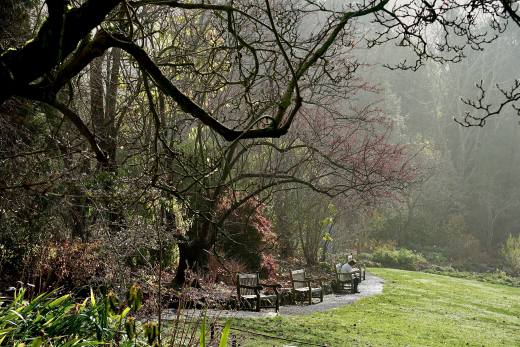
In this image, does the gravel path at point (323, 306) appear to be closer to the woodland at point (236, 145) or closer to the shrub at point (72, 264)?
the woodland at point (236, 145)

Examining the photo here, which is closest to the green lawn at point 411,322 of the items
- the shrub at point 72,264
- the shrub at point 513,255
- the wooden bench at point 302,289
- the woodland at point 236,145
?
the wooden bench at point 302,289

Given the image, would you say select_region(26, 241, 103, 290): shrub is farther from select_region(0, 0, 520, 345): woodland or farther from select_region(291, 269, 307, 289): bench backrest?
select_region(291, 269, 307, 289): bench backrest

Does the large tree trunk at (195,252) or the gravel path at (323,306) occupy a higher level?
the large tree trunk at (195,252)

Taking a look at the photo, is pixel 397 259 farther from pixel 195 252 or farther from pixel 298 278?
pixel 195 252

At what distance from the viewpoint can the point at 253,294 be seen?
14102 millimetres

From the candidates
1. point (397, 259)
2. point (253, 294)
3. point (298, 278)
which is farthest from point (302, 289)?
point (397, 259)

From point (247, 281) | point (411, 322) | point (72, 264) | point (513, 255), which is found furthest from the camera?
point (513, 255)

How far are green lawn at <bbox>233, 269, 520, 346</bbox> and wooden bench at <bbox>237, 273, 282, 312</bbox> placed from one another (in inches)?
44.5

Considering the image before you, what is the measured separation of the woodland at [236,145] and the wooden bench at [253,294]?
2.26 ft

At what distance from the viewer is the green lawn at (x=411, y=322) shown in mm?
10164

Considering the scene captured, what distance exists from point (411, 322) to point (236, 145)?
5.37m

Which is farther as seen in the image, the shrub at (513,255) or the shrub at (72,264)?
the shrub at (513,255)

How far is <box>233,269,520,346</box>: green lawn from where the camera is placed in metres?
10.2

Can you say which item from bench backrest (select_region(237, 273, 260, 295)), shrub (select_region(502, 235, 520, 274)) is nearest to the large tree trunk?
bench backrest (select_region(237, 273, 260, 295))
